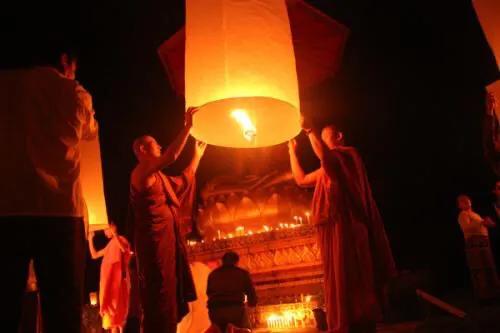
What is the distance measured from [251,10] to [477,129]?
7102 millimetres

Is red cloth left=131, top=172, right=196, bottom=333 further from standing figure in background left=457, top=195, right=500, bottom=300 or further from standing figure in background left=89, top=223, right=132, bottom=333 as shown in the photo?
standing figure in background left=457, top=195, right=500, bottom=300

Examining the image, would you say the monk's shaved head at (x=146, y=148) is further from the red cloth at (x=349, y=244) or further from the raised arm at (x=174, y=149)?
the red cloth at (x=349, y=244)

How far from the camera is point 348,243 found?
12.5 ft

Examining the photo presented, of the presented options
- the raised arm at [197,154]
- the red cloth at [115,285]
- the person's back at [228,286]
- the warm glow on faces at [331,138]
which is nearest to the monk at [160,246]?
the raised arm at [197,154]

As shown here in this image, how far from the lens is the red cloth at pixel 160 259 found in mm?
3686

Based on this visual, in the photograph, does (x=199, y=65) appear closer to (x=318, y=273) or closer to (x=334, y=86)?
(x=318, y=273)

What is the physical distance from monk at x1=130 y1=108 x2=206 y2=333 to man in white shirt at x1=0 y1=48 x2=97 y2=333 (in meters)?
1.45

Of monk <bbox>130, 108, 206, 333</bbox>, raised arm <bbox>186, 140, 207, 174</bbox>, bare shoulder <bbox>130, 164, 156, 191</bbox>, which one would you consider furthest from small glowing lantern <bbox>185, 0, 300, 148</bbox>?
raised arm <bbox>186, 140, 207, 174</bbox>

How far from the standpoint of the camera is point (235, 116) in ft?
11.8

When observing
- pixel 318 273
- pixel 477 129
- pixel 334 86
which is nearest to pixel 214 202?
pixel 318 273

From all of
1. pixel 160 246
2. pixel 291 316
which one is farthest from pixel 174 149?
pixel 291 316

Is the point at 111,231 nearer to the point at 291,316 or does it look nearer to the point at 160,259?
the point at 291,316

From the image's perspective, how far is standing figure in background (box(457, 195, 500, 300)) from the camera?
7.14 m

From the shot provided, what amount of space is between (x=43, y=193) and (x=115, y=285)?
16.8 feet
